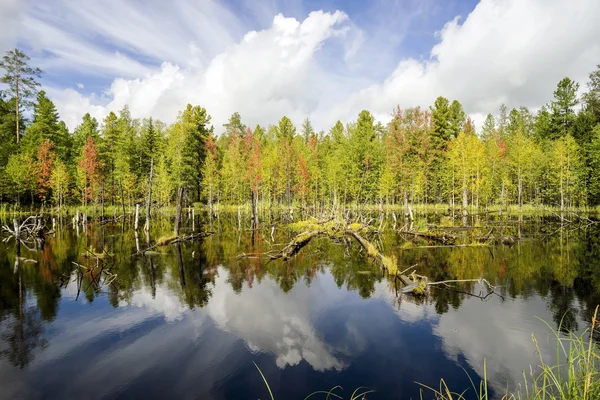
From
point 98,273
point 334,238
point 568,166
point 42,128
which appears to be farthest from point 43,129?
point 568,166

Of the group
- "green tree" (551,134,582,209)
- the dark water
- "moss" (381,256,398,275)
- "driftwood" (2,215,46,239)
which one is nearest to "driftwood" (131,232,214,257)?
the dark water

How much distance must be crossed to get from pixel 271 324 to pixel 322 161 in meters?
58.9

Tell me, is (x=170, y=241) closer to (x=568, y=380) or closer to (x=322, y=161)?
(x=568, y=380)

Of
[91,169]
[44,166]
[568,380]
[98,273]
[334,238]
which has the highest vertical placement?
[44,166]

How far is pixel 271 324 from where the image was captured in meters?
12.9

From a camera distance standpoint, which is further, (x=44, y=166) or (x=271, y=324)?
(x=44, y=166)

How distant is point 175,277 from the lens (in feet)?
62.5

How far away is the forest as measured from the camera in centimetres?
5375

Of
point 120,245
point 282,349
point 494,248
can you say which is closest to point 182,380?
point 282,349

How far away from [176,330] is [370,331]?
7.40 metres

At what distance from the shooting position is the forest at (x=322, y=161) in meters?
53.8

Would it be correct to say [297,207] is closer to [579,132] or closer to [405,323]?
[579,132]

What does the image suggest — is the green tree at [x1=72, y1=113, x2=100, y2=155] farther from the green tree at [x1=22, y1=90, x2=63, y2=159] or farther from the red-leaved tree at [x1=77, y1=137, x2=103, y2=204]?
the red-leaved tree at [x1=77, y1=137, x2=103, y2=204]

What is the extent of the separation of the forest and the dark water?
3285 cm
